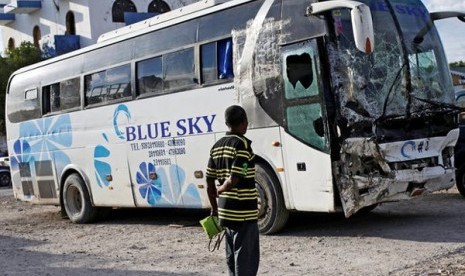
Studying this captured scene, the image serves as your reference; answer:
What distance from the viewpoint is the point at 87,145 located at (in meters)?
12.5

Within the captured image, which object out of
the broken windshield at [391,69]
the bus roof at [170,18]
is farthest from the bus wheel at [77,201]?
the broken windshield at [391,69]

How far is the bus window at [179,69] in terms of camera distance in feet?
33.2

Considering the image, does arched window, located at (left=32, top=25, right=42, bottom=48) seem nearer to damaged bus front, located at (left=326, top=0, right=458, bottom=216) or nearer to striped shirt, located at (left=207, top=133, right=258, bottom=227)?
damaged bus front, located at (left=326, top=0, right=458, bottom=216)

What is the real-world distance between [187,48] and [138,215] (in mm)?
4762

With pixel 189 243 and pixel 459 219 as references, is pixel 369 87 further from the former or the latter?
pixel 189 243

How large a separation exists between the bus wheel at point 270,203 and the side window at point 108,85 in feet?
11.0

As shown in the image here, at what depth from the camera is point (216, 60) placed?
31.8 ft

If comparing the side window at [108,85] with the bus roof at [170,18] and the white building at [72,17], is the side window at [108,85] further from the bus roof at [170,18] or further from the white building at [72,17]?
the white building at [72,17]

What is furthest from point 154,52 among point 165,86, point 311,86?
point 311,86

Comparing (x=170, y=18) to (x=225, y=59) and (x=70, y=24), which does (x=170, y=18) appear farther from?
(x=70, y=24)

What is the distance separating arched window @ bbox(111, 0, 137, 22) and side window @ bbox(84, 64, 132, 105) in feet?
84.9

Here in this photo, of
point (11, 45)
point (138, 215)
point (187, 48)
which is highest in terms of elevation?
point (11, 45)

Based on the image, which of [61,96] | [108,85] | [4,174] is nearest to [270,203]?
[108,85]

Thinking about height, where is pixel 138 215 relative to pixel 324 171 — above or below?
below
